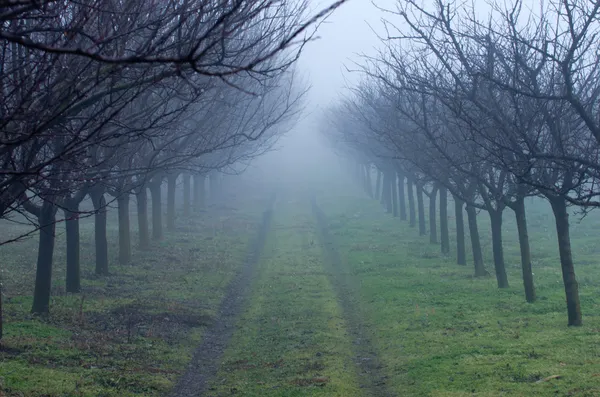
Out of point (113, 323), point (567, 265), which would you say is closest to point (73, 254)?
point (113, 323)

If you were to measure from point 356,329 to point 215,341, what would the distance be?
3376mm

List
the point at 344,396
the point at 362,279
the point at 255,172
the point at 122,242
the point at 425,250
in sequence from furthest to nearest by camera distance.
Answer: the point at 255,172, the point at 425,250, the point at 122,242, the point at 362,279, the point at 344,396

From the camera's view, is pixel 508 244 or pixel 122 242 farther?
pixel 508 244

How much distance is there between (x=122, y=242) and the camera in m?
24.9

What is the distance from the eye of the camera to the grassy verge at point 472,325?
10.7 metres

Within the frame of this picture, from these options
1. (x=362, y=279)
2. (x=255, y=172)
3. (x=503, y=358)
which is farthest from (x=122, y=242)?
(x=255, y=172)

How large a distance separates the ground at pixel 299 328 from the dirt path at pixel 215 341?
0.05m

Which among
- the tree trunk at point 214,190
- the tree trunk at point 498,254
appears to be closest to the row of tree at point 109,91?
the tree trunk at point 498,254

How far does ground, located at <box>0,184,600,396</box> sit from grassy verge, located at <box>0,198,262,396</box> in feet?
0.16

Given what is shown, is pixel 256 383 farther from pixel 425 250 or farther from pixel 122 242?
pixel 425 250

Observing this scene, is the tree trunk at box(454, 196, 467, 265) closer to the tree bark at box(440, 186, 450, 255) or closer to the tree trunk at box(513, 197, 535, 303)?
the tree bark at box(440, 186, 450, 255)

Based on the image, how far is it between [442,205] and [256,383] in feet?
59.0

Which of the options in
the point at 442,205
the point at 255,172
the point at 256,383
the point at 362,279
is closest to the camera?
the point at 256,383

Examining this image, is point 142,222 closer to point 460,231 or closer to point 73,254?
point 73,254
